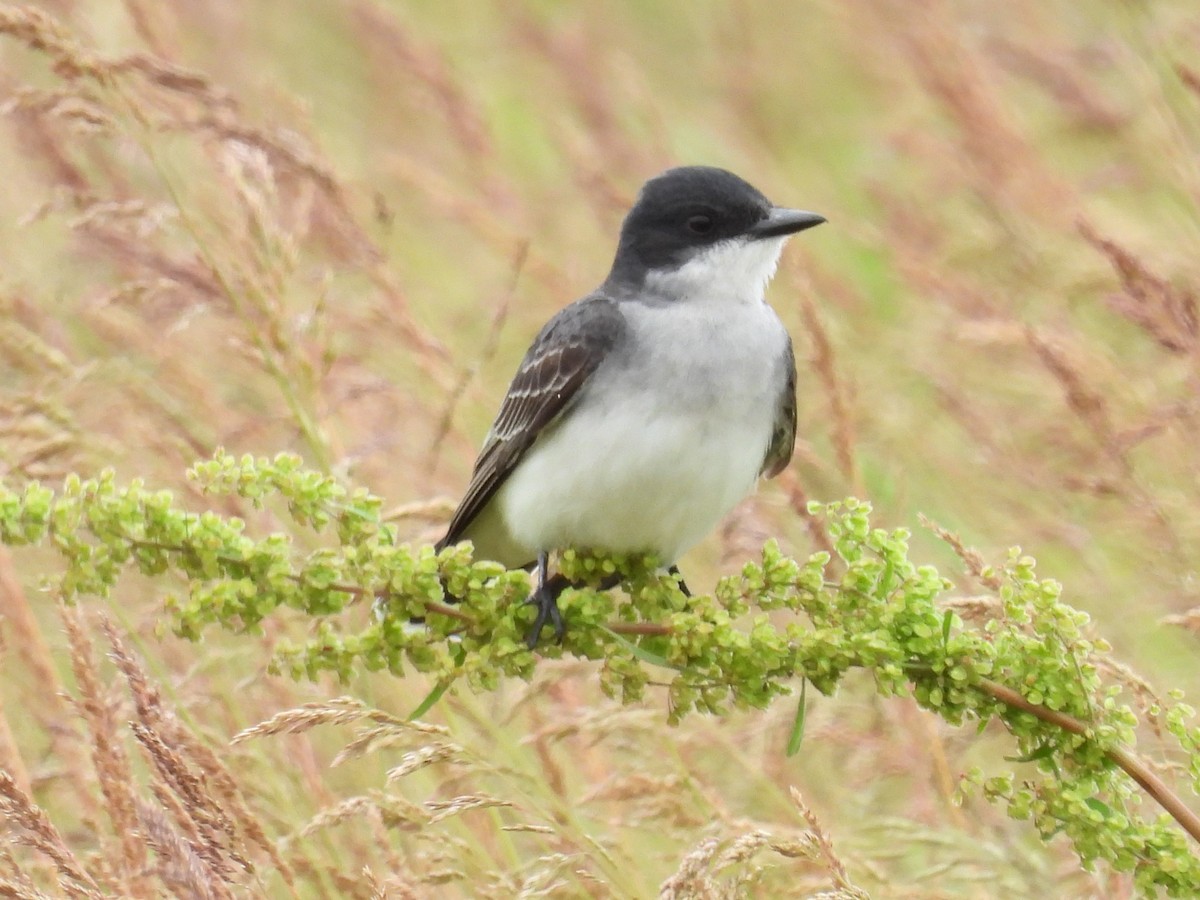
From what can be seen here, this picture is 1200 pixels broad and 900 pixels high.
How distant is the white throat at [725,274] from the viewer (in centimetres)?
457

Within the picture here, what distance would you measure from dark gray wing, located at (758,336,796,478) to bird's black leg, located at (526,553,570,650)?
31.0 inches

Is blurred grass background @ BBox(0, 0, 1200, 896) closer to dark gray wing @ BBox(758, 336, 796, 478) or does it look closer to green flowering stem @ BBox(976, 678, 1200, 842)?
dark gray wing @ BBox(758, 336, 796, 478)

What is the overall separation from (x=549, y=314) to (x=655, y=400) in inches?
86.6

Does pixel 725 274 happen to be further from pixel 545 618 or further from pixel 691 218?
pixel 545 618

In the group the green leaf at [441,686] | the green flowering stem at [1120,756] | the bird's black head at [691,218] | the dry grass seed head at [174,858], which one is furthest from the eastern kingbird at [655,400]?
the green flowering stem at [1120,756]

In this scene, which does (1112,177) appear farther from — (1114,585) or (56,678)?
(56,678)

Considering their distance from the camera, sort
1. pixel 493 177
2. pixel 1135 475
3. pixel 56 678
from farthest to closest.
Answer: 1. pixel 493 177
2. pixel 1135 475
3. pixel 56 678

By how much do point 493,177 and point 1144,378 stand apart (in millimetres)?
2694

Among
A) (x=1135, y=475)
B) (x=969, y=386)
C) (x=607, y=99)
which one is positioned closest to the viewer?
(x=1135, y=475)

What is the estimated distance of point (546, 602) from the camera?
333 centimetres

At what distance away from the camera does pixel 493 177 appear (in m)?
6.34

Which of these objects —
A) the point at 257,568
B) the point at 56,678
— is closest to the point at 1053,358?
the point at 257,568

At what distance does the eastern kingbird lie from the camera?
4066 millimetres

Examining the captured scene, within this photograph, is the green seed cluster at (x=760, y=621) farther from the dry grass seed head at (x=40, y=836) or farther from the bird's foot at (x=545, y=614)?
the dry grass seed head at (x=40, y=836)
